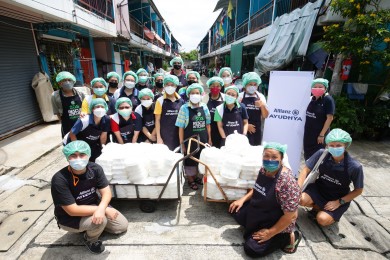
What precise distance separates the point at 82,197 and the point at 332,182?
120 inches

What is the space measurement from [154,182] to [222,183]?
0.90 m

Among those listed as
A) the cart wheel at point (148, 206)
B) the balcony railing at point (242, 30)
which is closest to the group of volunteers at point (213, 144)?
the cart wheel at point (148, 206)

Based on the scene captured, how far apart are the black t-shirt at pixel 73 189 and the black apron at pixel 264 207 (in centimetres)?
175

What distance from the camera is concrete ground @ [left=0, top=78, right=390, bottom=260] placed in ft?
8.41

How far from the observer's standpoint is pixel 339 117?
5.66 meters

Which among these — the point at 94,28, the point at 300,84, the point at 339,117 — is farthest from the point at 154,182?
the point at 94,28

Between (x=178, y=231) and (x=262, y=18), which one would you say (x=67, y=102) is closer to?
(x=178, y=231)

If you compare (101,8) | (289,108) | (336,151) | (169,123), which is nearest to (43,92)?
(169,123)

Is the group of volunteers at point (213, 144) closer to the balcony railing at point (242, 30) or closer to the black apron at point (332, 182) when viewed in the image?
the black apron at point (332, 182)

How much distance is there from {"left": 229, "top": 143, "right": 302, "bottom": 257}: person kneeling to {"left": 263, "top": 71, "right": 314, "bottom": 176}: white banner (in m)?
1.73

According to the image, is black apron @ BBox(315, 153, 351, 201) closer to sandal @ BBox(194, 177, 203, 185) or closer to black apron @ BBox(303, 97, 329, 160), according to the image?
black apron @ BBox(303, 97, 329, 160)

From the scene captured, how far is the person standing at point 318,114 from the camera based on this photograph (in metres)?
3.72

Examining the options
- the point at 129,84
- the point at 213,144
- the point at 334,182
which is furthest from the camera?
the point at 129,84

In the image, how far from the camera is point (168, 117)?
3852mm
